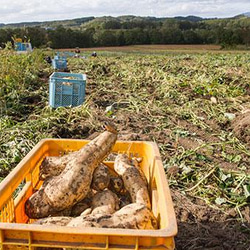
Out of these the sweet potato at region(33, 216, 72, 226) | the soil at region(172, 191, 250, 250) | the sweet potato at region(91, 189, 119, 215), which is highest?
the sweet potato at region(33, 216, 72, 226)

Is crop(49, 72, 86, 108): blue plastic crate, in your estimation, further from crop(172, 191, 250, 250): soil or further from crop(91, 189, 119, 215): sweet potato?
crop(91, 189, 119, 215): sweet potato

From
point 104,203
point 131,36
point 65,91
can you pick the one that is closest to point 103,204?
point 104,203

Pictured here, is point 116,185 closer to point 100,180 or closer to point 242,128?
point 100,180

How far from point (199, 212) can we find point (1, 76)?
5437 mm

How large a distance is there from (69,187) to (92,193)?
1.06 feet

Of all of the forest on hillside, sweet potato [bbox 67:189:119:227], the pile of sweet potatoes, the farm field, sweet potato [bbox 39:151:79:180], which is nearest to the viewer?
the pile of sweet potatoes

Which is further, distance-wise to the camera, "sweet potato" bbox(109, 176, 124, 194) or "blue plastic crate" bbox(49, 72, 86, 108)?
"blue plastic crate" bbox(49, 72, 86, 108)

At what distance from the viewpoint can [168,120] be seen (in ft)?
18.4

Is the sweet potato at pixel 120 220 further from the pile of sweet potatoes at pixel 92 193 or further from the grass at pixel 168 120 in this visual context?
the grass at pixel 168 120

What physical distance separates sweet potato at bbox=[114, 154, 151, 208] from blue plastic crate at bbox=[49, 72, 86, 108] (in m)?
3.86

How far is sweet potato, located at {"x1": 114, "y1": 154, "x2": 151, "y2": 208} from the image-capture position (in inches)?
89.6

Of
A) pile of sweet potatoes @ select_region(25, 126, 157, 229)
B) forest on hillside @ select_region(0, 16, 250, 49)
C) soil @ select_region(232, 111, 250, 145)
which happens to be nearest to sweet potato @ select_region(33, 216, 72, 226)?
pile of sweet potatoes @ select_region(25, 126, 157, 229)

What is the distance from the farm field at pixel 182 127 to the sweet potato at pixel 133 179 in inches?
29.6

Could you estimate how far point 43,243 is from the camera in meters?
1.48
